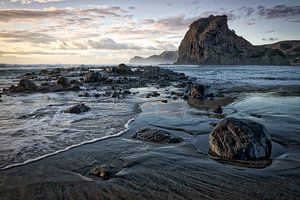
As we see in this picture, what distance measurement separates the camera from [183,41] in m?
176

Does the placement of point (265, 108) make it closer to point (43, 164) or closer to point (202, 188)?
point (202, 188)

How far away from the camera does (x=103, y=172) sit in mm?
4992

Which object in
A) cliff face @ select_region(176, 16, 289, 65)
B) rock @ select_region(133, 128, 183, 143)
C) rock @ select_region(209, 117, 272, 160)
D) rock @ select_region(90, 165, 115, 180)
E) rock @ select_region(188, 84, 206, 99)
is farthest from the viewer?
cliff face @ select_region(176, 16, 289, 65)

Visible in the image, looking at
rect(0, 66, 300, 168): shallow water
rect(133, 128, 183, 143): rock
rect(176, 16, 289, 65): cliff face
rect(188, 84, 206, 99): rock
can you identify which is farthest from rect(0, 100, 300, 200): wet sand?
rect(176, 16, 289, 65): cliff face

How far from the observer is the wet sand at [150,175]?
4301mm

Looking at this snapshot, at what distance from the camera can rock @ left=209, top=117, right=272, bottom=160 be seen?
576 cm

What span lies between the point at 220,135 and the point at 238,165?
0.92 meters

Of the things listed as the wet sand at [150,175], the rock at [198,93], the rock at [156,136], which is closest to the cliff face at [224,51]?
the rock at [198,93]

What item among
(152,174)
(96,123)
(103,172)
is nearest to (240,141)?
(152,174)

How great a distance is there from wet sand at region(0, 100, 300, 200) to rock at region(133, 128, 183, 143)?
27 cm

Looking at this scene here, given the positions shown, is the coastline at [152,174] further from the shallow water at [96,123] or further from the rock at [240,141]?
the shallow water at [96,123]

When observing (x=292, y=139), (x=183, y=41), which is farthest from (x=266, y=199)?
(x=183, y=41)

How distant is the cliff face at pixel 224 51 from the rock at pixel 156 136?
13176 cm

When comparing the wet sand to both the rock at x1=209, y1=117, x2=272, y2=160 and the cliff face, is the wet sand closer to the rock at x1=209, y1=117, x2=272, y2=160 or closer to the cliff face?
the rock at x1=209, y1=117, x2=272, y2=160
